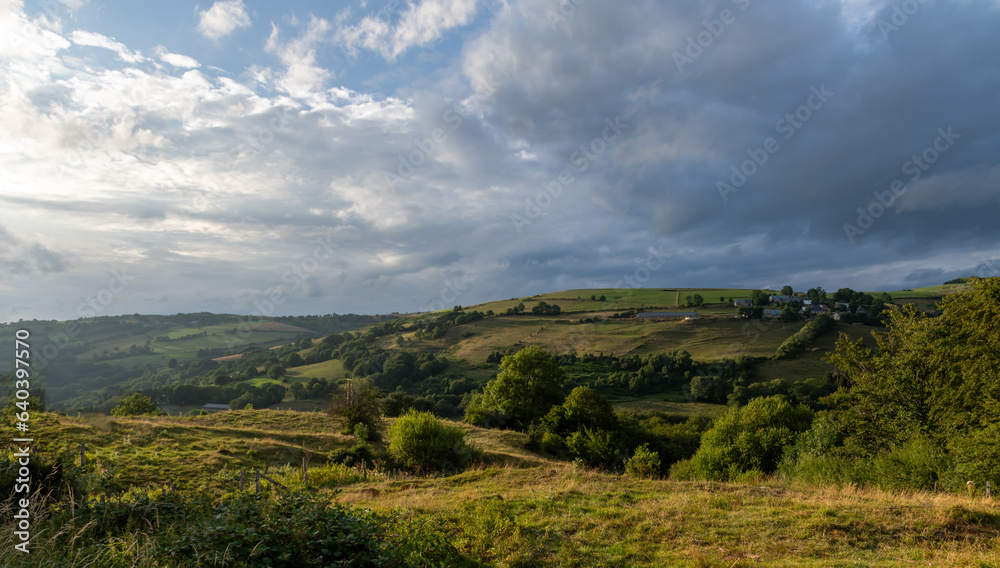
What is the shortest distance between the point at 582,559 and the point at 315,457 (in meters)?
25.0

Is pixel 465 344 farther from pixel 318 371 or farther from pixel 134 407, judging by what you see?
pixel 134 407

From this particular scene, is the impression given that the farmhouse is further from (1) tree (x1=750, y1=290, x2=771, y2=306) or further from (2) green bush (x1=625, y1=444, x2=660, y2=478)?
(2) green bush (x1=625, y1=444, x2=660, y2=478)

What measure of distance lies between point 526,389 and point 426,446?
24.8m

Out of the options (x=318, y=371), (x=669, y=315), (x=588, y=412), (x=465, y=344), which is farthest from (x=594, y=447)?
(x=318, y=371)

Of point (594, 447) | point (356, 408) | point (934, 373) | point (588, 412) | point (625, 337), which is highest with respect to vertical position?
point (934, 373)

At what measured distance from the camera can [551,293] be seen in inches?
6939

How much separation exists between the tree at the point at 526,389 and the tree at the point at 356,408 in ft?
52.0

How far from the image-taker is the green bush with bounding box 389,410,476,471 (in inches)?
1105

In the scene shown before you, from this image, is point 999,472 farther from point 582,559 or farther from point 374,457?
point 374,457

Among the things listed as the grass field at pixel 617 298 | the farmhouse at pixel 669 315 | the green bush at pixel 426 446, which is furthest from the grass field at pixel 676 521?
the grass field at pixel 617 298

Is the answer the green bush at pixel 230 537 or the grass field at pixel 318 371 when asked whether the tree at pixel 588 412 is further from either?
the grass field at pixel 318 371

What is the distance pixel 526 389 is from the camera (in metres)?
51.7

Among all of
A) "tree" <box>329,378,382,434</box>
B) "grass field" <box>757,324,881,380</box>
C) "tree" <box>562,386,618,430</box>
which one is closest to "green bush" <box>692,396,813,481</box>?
"tree" <box>562,386,618,430</box>

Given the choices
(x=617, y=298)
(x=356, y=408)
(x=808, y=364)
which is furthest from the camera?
(x=617, y=298)
